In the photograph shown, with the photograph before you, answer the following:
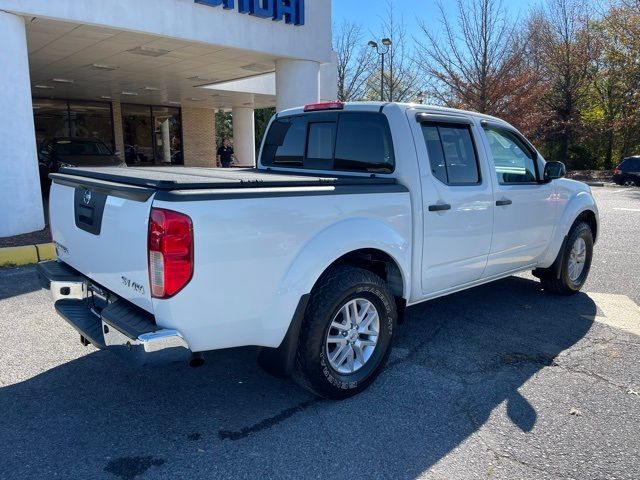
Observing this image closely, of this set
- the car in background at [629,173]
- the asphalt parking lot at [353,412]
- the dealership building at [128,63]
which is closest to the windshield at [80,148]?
the dealership building at [128,63]

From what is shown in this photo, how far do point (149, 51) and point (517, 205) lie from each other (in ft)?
31.0

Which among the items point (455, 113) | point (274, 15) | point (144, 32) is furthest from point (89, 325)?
point (274, 15)

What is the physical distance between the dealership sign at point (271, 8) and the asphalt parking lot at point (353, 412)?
778cm

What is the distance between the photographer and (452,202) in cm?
394

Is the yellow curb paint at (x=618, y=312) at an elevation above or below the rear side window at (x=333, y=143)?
below

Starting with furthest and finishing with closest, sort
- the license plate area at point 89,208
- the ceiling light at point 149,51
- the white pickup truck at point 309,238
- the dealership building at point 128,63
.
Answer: the ceiling light at point 149,51
the dealership building at point 128,63
the license plate area at point 89,208
the white pickup truck at point 309,238

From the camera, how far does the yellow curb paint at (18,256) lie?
6891 millimetres

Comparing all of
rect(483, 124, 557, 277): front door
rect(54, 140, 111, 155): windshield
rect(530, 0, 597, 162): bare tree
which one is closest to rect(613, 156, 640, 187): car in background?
rect(530, 0, 597, 162): bare tree

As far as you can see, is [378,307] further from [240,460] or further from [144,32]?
[144,32]

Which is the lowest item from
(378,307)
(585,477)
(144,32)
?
(585,477)

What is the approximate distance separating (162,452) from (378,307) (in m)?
1.60

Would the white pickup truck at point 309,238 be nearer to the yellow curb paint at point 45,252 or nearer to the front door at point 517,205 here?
the front door at point 517,205

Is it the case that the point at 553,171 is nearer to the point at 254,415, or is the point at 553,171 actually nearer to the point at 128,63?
the point at 254,415

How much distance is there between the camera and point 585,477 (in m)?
2.62
